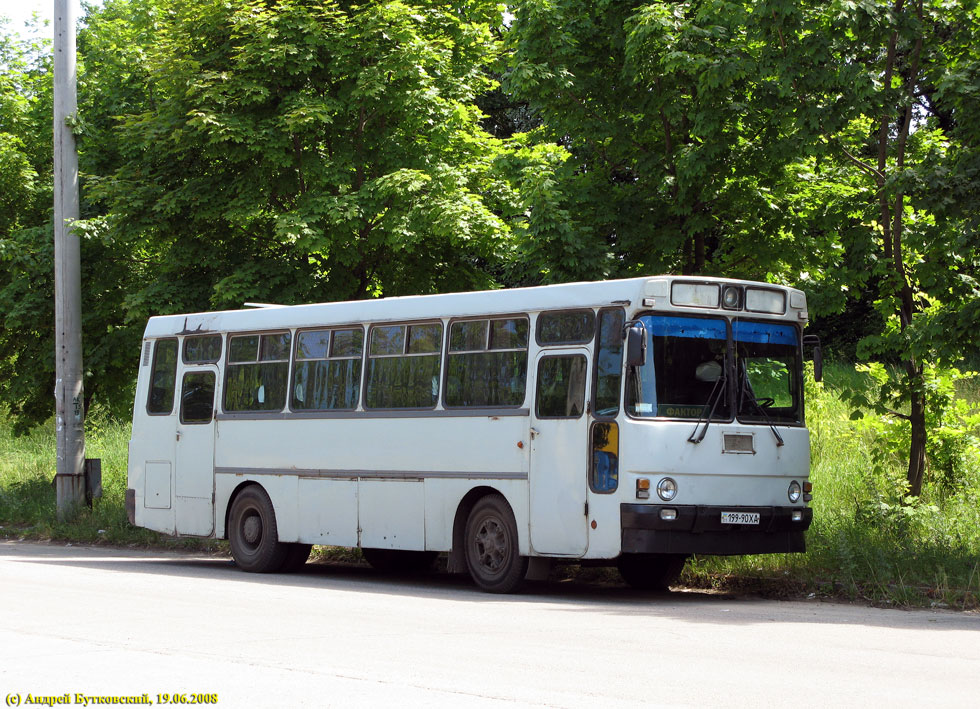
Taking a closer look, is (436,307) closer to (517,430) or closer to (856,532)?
(517,430)

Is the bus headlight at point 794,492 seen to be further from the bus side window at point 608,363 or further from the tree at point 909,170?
the bus side window at point 608,363

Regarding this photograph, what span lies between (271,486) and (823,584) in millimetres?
7242

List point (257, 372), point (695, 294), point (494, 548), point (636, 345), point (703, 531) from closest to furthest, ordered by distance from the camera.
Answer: point (636, 345)
point (703, 531)
point (695, 294)
point (494, 548)
point (257, 372)

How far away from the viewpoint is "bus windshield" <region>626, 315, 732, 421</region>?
13516 millimetres

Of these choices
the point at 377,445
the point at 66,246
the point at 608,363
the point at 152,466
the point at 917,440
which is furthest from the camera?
the point at 66,246

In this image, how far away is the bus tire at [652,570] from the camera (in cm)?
1529

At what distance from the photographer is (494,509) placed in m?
14.8

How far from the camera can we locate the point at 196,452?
18.9 m

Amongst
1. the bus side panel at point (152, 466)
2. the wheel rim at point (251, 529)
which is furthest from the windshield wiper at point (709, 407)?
the bus side panel at point (152, 466)

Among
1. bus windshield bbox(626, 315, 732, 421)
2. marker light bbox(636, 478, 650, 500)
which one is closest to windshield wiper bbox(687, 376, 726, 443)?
bus windshield bbox(626, 315, 732, 421)

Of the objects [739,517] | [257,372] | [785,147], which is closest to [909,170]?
[785,147]

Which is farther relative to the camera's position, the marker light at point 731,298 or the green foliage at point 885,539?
the marker light at point 731,298

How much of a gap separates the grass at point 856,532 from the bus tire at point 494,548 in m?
2.34

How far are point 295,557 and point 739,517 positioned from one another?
268 inches
